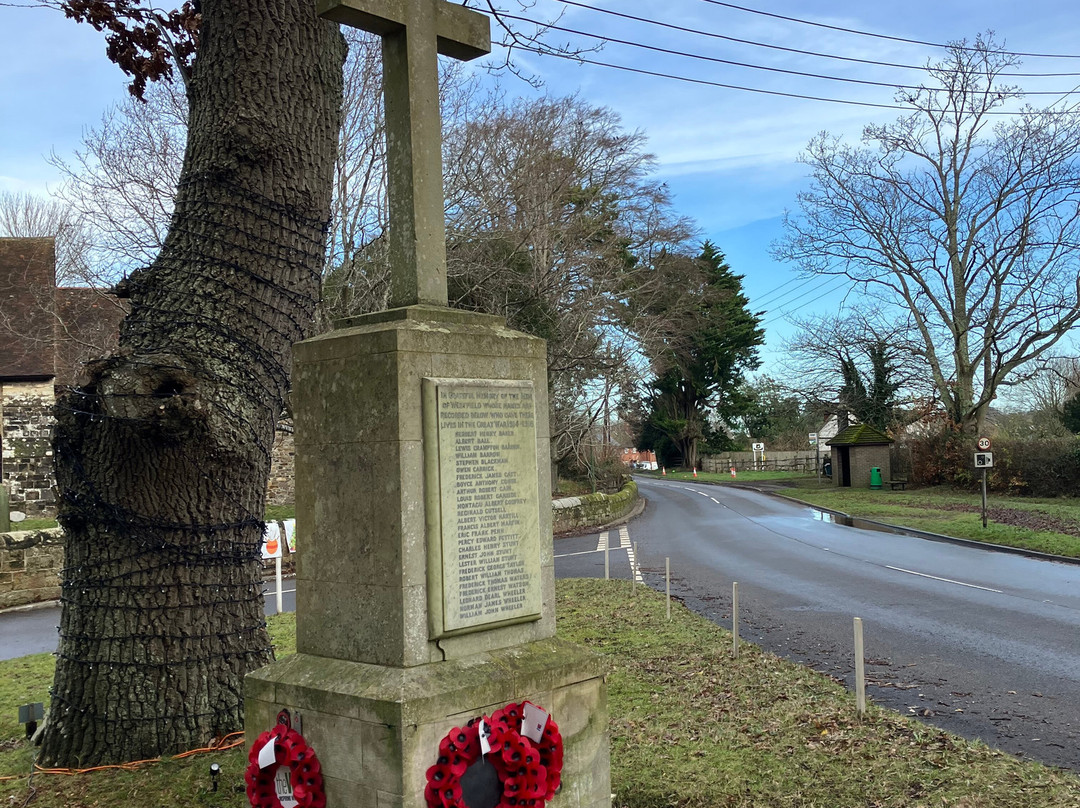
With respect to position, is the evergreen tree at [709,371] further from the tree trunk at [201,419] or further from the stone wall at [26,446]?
the tree trunk at [201,419]

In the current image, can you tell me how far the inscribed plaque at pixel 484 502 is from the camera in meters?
4.02

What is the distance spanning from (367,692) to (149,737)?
2660 mm

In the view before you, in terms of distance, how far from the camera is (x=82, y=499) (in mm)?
5715

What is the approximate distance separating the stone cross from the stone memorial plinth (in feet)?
0.75

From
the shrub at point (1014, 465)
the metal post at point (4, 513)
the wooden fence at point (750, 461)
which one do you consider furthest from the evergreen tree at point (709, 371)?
the metal post at point (4, 513)

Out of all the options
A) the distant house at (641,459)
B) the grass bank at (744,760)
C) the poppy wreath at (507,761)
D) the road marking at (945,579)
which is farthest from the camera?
the distant house at (641,459)

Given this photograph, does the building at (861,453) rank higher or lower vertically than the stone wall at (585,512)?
higher

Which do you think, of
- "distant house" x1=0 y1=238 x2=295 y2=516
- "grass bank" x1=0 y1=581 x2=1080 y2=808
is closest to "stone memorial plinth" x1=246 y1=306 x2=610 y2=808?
"grass bank" x1=0 y1=581 x2=1080 y2=808

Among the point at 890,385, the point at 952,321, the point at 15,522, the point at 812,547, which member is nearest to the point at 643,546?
the point at 812,547

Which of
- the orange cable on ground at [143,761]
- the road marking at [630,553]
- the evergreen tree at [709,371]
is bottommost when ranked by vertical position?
the road marking at [630,553]

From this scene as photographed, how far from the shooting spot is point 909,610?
12.0m

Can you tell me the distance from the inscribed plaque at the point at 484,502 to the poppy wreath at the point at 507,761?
461 mm

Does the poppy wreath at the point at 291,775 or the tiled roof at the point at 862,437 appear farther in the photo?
the tiled roof at the point at 862,437

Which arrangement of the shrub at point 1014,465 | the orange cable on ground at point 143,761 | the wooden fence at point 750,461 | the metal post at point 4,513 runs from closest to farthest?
the orange cable on ground at point 143,761 → the metal post at point 4,513 → the shrub at point 1014,465 → the wooden fence at point 750,461
